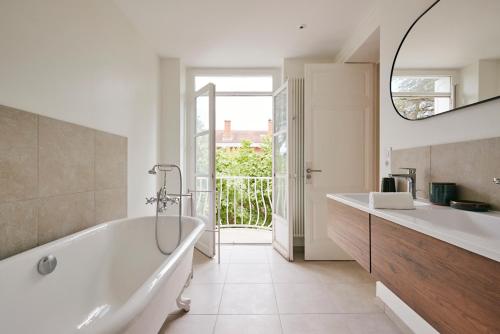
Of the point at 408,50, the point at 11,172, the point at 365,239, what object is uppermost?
the point at 408,50

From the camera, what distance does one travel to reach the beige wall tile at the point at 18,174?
3.70 ft

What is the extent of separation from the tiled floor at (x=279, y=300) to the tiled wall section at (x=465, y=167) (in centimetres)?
103

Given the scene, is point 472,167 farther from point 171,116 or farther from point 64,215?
point 171,116

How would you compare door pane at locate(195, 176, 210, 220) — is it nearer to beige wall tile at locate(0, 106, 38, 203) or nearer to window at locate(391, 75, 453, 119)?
beige wall tile at locate(0, 106, 38, 203)

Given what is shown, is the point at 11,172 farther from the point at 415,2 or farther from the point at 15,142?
the point at 415,2

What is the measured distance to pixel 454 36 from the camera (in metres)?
1.25

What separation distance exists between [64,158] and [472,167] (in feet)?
7.19

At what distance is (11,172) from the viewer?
45.6 inches

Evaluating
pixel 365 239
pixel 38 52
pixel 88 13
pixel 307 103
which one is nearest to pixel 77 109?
pixel 38 52

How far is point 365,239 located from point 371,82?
83.4 inches

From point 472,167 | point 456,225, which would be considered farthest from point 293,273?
point 472,167

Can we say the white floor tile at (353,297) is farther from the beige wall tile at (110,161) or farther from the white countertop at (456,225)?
the beige wall tile at (110,161)

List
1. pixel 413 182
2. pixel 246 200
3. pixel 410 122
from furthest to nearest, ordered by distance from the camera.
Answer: pixel 246 200
pixel 410 122
pixel 413 182

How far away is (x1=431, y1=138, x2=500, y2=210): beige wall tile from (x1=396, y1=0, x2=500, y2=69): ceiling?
0.39m
